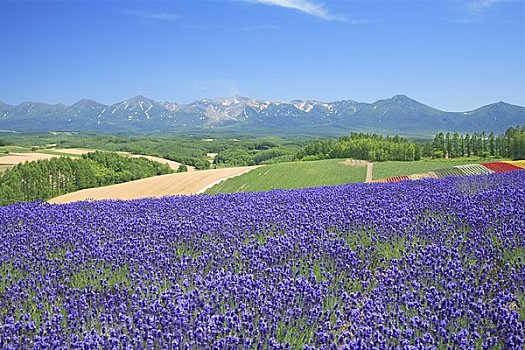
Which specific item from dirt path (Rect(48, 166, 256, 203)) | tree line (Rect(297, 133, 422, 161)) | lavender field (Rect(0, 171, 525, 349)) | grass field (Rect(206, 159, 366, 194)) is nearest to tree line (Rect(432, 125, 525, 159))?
tree line (Rect(297, 133, 422, 161))

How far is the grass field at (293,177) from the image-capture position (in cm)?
3678

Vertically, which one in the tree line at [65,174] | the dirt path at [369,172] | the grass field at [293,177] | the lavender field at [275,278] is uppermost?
the lavender field at [275,278]

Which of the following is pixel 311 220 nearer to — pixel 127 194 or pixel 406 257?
pixel 406 257

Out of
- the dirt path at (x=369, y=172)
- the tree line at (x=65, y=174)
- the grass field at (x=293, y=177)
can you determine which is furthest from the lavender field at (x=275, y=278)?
the tree line at (x=65, y=174)

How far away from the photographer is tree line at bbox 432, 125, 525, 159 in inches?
2040

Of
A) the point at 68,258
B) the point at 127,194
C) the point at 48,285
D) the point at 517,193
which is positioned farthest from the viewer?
the point at 127,194

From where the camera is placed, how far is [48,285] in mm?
4562

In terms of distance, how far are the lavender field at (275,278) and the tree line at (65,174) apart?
50854 mm

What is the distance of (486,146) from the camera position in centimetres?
5925

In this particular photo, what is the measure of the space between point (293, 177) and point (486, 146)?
101 feet

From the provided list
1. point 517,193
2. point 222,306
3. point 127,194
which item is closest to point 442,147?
point 127,194

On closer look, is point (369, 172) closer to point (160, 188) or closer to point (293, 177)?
point (293, 177)

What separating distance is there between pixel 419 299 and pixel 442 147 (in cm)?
6252

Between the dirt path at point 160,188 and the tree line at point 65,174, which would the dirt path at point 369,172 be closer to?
the dirt path at point 160,188
